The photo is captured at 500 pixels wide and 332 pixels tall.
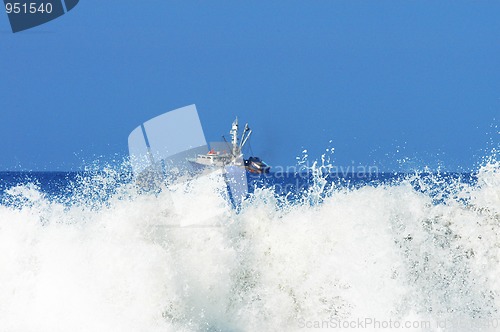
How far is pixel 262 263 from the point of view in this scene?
416 inches

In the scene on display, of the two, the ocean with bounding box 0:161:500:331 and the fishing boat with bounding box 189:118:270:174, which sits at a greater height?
the fishing boat with bounding box 189:118:270:174

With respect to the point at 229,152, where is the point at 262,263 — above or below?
below

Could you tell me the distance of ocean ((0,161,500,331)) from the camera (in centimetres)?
939

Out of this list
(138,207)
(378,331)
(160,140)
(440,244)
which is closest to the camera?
A: (378,331)

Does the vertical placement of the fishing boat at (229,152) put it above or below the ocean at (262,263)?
above

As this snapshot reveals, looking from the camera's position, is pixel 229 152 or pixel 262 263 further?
pixel 229 152

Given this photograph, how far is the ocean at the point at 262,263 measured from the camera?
9391mm

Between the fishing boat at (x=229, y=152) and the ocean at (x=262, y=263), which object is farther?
the fishing boat at (x=229, y=152)

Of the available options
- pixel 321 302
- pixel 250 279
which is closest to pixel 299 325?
pixel 321 302

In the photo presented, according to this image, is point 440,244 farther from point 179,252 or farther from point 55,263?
point 55,263

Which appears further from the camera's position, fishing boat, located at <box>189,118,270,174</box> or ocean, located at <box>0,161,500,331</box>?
fishing boat, located at <box>189,118,270,174</box>

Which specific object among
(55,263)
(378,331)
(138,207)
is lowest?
(378,331)

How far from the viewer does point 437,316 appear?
9.12 meters

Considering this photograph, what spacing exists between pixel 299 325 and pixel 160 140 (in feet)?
25.2
